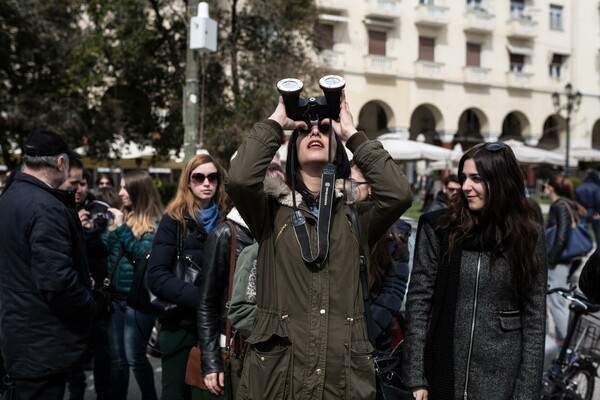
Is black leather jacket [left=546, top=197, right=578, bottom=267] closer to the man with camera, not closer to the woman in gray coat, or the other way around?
the woman in gray coat

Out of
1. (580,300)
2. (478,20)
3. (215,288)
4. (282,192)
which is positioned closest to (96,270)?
(215,288)

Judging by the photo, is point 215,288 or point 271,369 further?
point 215,288

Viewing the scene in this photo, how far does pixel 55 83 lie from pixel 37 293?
46.1 ft

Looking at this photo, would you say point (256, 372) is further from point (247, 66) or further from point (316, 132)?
point (247, 66)

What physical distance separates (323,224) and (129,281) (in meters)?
2.90

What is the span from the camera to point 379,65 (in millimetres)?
32219

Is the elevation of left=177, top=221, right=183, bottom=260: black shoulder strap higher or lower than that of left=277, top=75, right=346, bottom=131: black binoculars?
lower

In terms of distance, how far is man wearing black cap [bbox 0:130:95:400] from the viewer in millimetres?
3373

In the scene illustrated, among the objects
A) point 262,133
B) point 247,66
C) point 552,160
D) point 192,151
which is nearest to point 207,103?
point 247,66

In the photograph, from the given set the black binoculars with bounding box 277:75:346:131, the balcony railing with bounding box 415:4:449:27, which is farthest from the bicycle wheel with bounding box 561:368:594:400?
the balcony railing with bounding box 415:4:449:27

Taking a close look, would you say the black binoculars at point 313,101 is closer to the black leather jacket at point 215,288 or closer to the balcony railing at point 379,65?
the black leather jacket at point 215,288

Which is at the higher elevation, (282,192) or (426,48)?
(426,48)

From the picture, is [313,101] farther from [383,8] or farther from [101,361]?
[383,8]

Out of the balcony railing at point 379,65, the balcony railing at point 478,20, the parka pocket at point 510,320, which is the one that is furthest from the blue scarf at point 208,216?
the balcony railing at point 478,20
